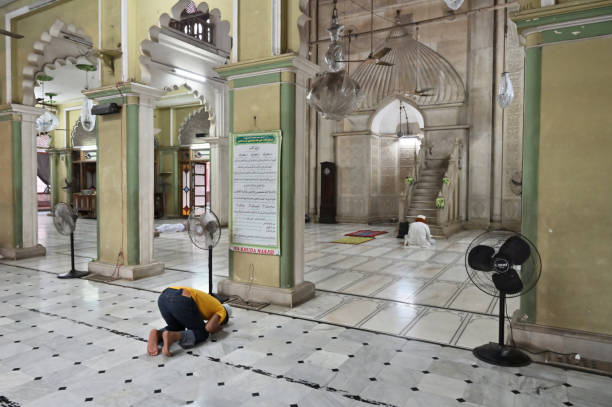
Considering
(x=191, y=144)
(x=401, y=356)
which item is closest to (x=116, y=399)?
(x=401, y=356)

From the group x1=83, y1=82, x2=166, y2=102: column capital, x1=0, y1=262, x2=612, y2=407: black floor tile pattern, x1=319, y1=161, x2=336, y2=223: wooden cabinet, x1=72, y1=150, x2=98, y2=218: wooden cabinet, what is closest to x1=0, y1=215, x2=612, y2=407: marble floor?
x1=0, y1=262, x2=612, y2=407: black floor tile pattern

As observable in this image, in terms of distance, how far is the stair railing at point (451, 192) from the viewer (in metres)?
10.2

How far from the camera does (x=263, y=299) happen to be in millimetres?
4547

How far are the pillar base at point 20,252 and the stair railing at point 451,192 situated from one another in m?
8.37

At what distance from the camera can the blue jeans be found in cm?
325

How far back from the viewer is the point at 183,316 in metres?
3.30

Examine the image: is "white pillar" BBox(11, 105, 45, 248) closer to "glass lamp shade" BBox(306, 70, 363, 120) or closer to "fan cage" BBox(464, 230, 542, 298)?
A: "glass lamp shade" BBox(306, 70, 363, 120)

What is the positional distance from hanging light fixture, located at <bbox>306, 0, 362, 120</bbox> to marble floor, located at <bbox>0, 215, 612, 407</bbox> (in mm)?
2235

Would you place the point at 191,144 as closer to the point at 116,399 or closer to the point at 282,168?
the point at 282,168

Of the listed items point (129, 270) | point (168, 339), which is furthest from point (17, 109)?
point (168, 339)

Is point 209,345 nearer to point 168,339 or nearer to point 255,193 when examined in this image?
point 168,339

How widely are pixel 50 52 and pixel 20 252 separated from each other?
4089mm

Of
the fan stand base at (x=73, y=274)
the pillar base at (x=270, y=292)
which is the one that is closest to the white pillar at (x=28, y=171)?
the fan stand base at (x=73, y=274)

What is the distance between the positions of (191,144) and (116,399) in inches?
558
